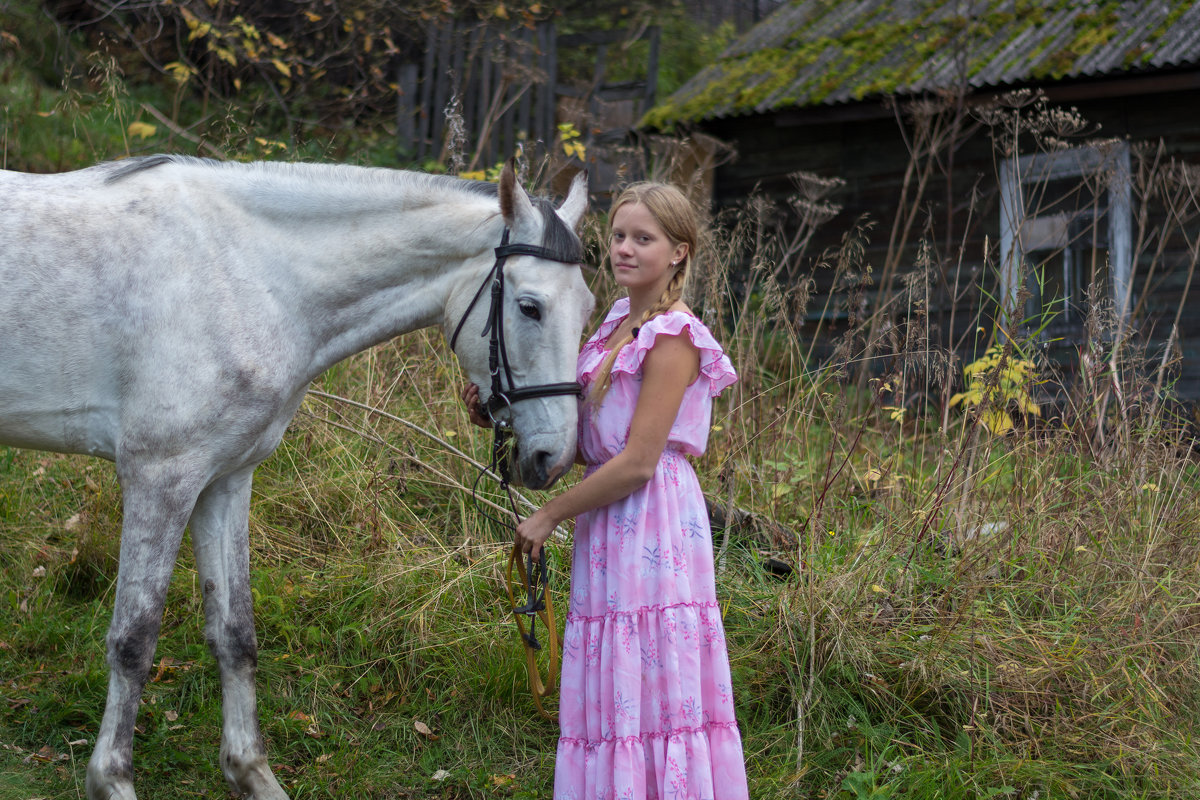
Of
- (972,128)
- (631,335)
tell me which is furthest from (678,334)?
(972,128)

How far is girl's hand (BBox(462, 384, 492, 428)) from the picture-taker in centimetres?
271

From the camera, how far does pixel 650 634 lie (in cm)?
243

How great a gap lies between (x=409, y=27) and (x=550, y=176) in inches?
230

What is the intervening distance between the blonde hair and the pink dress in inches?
1.6

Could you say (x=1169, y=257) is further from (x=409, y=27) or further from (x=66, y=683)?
(x=66, y=683)

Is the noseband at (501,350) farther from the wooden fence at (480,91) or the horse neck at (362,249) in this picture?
the wooden fence at (480,91)

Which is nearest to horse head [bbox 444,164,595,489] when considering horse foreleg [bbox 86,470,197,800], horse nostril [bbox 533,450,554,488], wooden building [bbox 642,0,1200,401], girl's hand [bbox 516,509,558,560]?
horse nostril [bbox 533,450,554,488]

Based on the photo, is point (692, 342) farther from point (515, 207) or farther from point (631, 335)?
point (515, 207)

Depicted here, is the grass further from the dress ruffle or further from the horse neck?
Answer: the horse neck

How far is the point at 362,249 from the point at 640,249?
35.0 inches

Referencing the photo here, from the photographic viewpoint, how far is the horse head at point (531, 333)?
2.49m

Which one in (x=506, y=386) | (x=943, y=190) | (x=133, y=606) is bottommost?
(x=133, y=606)

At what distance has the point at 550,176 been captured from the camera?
555cm

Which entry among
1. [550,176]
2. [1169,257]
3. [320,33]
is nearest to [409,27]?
[320,33]
